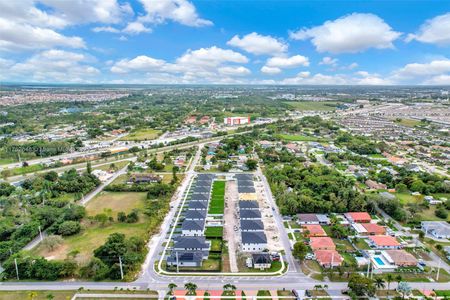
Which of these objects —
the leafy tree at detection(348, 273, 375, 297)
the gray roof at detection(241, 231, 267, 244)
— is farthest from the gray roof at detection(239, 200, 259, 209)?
the leafy tree at detection(348, 273, 375, 297)

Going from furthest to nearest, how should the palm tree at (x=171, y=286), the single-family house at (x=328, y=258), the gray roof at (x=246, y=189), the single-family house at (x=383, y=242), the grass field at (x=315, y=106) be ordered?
1. the grass field at (x=315, y=106)
2. the gray roof at (x=246, y=189)
3. the single-family house at (x=383, y=242)
4. the single-family house at (x=328, y=258)
5. the palm tree at (x=171, y=286)

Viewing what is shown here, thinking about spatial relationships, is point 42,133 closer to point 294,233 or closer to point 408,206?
point 294,233

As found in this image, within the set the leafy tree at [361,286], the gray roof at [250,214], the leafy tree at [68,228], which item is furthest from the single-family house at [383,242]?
the leafy tree at [68,228]

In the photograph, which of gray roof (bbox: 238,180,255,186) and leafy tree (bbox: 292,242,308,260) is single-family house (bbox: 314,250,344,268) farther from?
gray roof (bbox: 238,180,255,186)

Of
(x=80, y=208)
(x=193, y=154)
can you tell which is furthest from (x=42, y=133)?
(x=80, y=208)

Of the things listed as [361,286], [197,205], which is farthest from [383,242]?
[197,205]

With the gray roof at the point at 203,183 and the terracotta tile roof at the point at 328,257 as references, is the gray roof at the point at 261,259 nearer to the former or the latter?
the terracotta tile roof at the point at 328,257
